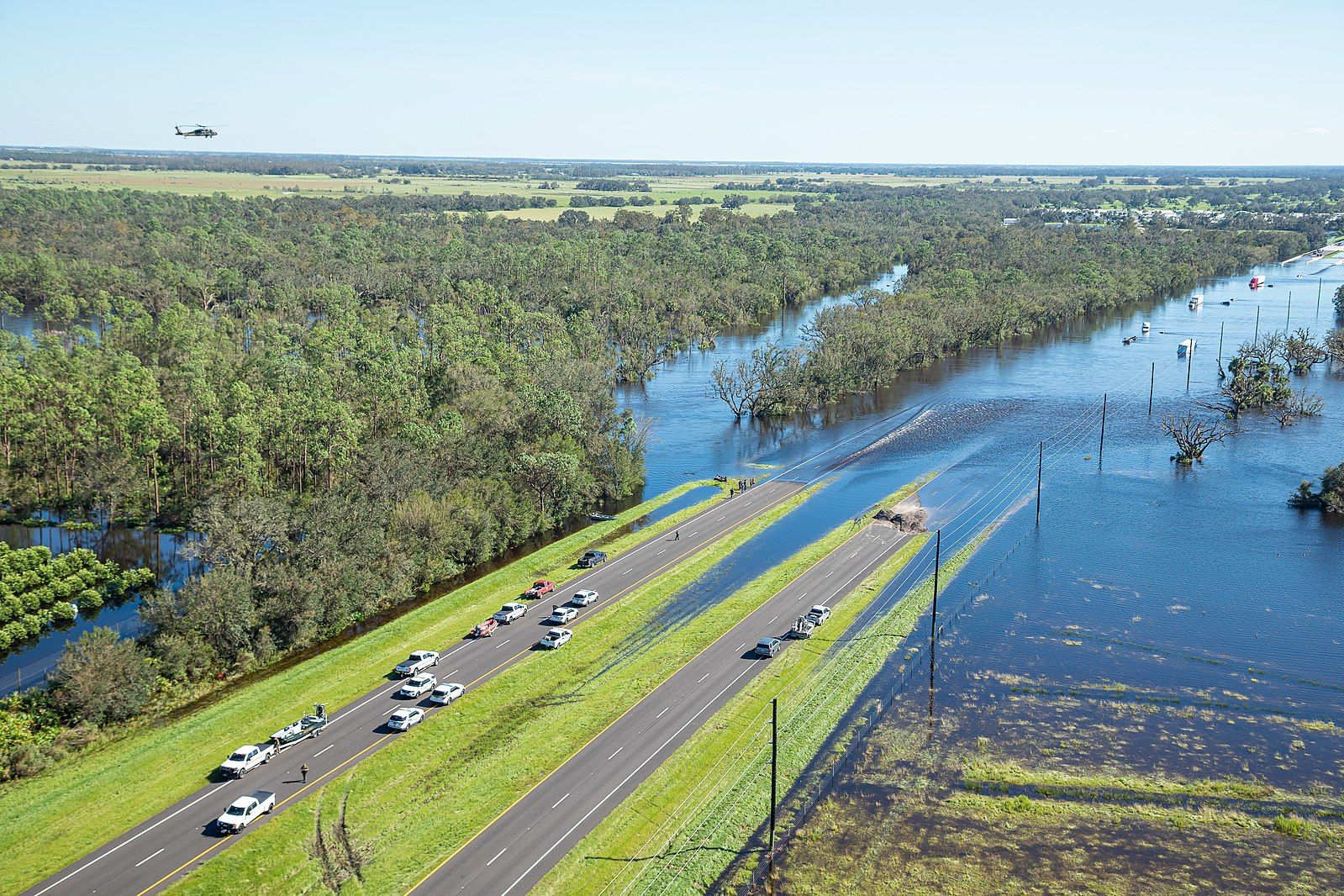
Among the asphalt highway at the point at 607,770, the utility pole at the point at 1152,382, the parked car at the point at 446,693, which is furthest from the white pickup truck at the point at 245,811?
the utility pole at the point at 1152,382

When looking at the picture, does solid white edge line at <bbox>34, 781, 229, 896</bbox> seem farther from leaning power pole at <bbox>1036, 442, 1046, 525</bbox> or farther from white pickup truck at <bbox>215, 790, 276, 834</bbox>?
leaning power pole at <bbox>1036, 442, 1046, 525</bbox>

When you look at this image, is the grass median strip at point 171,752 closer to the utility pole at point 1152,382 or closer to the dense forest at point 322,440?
the dense forest at point 322,440

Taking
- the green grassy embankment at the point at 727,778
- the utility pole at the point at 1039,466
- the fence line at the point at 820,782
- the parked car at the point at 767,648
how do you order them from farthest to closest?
the utility pole at the point at 1039,466 < the parked car at the point at 767,648 < the fence line at the point at 820,782 < the green grassy embankment at the point at 727,778

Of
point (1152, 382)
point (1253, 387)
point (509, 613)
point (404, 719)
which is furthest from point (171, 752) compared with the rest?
point (1253, 387)

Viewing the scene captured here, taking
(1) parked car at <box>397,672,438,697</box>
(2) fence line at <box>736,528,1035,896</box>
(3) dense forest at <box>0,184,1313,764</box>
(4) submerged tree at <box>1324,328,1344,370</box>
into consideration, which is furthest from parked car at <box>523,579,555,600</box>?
(4) submerged tree at <box>1324,328,1344,370</box>

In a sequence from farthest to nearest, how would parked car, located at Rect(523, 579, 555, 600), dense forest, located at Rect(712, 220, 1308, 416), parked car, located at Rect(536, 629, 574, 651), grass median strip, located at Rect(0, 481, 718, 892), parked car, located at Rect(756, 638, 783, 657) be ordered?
dense forest, located at Rect(712, 220, 1308, 416) < parked car, located at Rect(523, 579, 555, 600) < parked car, located at Rect(536, 629, 574, 651) < parked car, located at Rect(756, 638, 783, 657) < grass median strip, located at Rect(0, 481, 718, 892)

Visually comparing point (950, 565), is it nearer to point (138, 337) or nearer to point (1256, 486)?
point (1256, 486)
